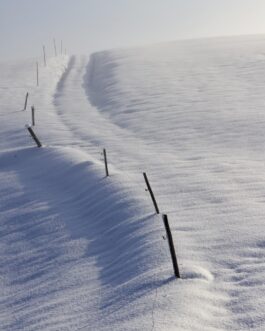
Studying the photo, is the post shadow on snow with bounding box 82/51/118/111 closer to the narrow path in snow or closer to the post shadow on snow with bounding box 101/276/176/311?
the narrow path in snow

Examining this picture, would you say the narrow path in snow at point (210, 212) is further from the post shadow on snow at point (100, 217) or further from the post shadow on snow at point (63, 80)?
the post shadow on snow at point (63, 80)

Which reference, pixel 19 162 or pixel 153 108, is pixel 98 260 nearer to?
pixel 19 162

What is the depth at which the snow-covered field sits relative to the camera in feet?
25.9

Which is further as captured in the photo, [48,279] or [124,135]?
[124,135]

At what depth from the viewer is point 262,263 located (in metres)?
8.67

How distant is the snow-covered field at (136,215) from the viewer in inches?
311

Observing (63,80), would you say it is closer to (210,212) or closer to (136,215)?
(136,215)

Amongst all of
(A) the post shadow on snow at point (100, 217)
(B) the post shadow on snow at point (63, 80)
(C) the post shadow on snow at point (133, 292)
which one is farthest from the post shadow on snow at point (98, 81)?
(C) the post shadow on snow at point (133, 292)

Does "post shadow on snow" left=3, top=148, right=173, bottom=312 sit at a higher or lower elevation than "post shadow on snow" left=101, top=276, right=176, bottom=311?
lower

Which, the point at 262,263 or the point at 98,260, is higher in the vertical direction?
the point at 262,263

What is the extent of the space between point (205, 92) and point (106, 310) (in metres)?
23.5

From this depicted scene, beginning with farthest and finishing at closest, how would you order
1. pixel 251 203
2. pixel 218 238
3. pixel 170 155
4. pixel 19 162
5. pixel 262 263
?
pixel 19 162 → pixel 170 155 → pixel 251 203 → pixel 218 238 → pixel 262 263

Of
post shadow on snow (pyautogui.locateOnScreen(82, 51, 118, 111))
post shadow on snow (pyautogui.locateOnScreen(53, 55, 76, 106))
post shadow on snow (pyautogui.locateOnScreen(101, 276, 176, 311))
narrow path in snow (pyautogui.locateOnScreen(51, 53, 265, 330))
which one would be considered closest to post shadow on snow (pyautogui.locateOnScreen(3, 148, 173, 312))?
post shadow on snow (pyautogui.locateOnScreen(101, 276, 176, 311))

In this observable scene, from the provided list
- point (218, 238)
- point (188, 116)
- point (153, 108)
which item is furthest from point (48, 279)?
point (153, 108)
